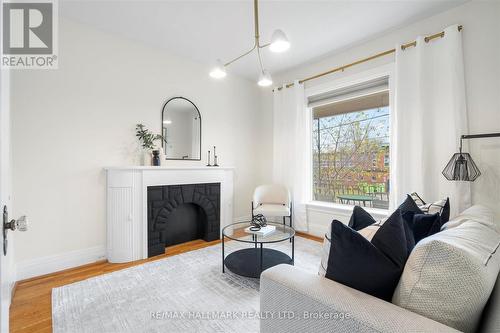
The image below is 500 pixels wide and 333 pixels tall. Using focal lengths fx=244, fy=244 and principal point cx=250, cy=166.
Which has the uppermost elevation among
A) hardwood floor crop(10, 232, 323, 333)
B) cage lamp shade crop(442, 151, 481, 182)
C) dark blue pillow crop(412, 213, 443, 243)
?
cage lamp shade crop(442, 151, 481, 182)

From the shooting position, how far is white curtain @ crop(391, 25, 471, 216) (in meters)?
2.46

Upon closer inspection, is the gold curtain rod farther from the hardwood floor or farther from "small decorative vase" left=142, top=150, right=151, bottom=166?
the hardwood floor

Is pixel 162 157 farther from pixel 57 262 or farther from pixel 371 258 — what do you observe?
pixel 371 258

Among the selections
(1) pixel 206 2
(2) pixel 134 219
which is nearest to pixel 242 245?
(2) pixel 134 219

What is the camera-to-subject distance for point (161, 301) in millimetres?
1991

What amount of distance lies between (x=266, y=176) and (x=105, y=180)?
104 inches

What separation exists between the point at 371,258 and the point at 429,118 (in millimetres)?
2463

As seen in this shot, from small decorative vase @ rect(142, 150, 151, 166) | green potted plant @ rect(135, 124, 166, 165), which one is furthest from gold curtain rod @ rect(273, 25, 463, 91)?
small decorative vase @ rect(142, 150, 151, 166)

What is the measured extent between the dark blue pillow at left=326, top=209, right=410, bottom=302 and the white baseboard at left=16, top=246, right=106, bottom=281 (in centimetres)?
287

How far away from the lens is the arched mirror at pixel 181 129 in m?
3.48

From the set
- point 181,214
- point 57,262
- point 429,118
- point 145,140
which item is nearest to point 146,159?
point 145,140

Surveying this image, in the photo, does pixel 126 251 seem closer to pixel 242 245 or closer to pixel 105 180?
pixel 105 180

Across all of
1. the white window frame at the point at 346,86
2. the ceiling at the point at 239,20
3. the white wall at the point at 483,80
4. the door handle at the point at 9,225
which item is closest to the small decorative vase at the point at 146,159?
the ceiling at the point at 239,20

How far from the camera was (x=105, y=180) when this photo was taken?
2914 mm
